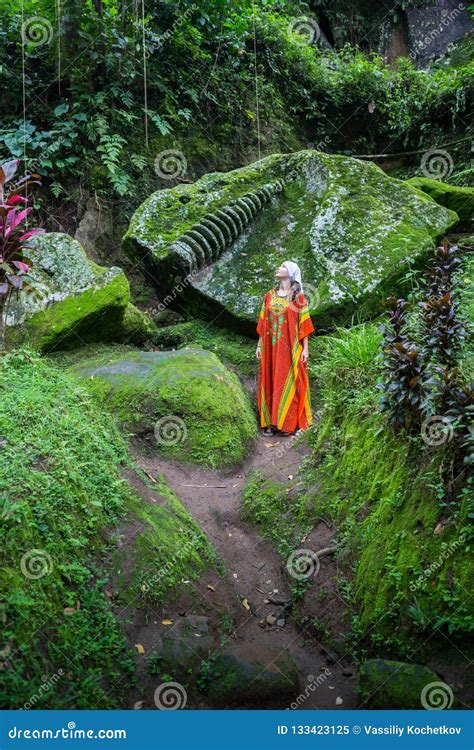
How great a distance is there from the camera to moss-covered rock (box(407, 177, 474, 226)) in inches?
407

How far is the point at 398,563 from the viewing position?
424 centimetres

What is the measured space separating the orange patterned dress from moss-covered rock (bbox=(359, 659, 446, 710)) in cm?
383

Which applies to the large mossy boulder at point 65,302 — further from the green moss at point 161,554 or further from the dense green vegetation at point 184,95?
the dense green vegetation at point 184,95

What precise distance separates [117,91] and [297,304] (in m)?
5.72

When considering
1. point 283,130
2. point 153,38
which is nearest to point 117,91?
point 153,38

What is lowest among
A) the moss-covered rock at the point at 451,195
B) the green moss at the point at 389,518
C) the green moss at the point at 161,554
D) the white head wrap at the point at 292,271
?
the green moss at the point at 161,554

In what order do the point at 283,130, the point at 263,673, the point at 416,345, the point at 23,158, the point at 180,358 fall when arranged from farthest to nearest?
1. the point at 283,130
2. the point at 23,158
3. the point at 180,358
4. the point at 416,345
5. the point at 263,673

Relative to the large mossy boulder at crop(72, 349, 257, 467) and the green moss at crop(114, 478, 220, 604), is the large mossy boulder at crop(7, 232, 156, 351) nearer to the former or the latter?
the large mossy boulder at crop(72, 349, 257, 467)

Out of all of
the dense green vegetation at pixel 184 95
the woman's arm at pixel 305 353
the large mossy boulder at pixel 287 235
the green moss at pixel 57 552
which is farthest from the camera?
the dense green vegetation at pixel 184 95

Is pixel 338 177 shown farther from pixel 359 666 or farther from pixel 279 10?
pixel 279 10

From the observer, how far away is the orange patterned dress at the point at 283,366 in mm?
7551

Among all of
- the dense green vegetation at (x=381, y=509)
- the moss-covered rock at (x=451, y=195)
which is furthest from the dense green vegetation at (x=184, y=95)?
the dense green vegetation at (x=381, y=509)

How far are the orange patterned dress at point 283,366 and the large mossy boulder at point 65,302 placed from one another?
1.74 metres

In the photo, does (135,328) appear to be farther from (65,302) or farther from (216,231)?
(216,231)
